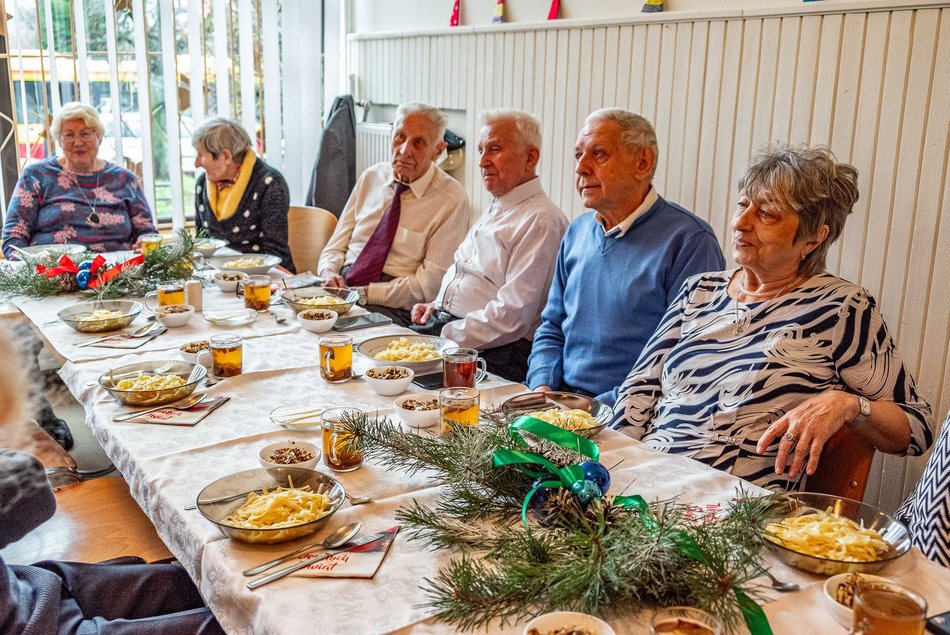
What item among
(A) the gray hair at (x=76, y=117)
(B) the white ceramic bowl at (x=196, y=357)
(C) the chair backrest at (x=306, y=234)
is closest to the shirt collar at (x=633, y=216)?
(B) the white ceramic bowl at (x=196, y=357)

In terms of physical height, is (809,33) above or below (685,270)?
above

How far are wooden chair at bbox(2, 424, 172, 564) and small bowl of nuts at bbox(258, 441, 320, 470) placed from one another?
388 millimetres

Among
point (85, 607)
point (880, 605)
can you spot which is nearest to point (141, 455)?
point (85, 607)

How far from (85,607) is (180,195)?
366 cm

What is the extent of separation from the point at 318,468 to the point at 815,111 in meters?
2.01

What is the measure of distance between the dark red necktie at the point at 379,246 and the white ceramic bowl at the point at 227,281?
2.31 ft

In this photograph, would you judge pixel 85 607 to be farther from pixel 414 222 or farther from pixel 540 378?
pixel 414 222

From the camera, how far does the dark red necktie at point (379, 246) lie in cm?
359

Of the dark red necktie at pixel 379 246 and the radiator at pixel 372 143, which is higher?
the radiator at pixel 372 143

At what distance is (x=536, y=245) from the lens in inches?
116

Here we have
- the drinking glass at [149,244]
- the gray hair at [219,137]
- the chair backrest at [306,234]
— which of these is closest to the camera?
the drinking glass at [149,244]

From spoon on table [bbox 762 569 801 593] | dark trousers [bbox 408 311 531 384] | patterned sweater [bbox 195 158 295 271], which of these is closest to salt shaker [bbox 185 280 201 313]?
dark trousers [bbox 408 311 531 384]

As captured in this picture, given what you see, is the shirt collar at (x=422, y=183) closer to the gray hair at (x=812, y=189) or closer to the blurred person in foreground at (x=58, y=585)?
the gray hair at (x=812, y=189)

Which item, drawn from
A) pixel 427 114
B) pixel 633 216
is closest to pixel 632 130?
pixel 633 216
